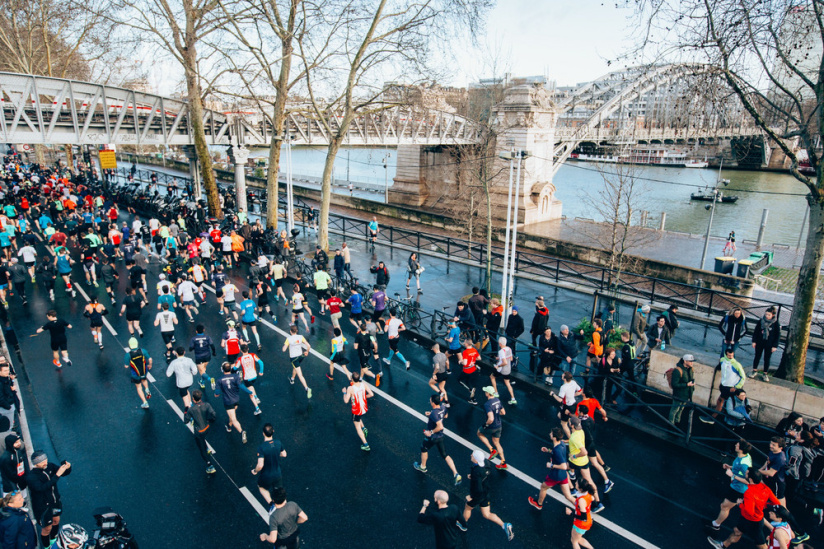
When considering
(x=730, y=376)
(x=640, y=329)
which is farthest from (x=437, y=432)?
(x=640, y=329)

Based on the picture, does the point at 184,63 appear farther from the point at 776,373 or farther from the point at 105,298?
the point at 776,373

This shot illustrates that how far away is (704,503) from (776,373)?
484 centimetres

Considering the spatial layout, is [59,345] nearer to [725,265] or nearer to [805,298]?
[805,298]

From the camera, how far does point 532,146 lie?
133ft

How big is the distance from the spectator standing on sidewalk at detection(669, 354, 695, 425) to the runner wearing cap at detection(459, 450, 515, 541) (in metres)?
4.73

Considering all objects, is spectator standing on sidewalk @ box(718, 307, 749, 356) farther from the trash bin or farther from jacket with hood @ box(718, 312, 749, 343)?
the trash bin

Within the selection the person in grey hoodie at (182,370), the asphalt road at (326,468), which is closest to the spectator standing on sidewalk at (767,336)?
the asphalt road at (326,468)

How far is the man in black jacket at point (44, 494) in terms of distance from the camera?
6734 millimetres

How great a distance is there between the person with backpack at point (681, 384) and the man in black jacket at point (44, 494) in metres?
10.4

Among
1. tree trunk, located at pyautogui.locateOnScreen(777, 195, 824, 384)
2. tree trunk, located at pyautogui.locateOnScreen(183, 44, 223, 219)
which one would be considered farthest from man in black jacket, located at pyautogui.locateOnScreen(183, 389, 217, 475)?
tree trunk, located at pyautogui.locateOnScreen(183, 44, 223, 219)

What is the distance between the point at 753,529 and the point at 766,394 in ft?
13.2

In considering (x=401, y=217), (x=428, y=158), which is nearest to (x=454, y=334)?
(x=401, y=217)

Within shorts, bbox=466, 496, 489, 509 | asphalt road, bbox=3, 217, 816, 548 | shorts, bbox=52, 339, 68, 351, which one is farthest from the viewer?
shorts, bbox=52, 339, 68, 351

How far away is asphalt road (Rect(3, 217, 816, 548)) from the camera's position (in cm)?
739
